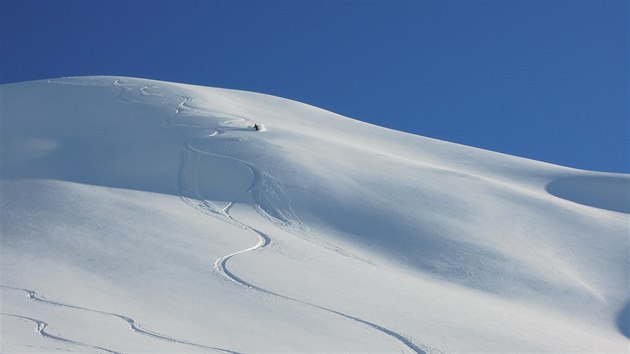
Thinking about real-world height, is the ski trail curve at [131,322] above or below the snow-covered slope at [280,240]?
below

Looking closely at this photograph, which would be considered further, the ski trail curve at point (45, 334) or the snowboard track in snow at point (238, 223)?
the snowboard track in snow at point (238, 223)

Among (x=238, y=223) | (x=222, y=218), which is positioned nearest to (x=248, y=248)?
(x=238, y=223)

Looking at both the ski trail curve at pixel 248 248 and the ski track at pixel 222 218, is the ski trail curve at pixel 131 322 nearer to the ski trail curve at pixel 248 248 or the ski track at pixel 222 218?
the ski track at pixel 222 218


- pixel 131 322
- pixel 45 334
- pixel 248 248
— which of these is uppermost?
pixel 248 248

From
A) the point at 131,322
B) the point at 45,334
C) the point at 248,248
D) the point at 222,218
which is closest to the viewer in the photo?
the point at 45,334

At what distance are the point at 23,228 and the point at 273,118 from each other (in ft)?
47.9

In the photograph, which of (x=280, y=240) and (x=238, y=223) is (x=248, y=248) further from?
(x=238, y=223)

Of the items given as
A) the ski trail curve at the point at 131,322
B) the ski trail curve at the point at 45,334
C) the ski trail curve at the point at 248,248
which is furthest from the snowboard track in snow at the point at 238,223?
the ski trail curve at the point at 45,334

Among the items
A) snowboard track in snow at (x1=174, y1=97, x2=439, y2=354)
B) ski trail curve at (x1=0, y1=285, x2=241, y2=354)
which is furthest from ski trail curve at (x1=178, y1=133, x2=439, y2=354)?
ski trail curve at (x1=0, y1=285, x2=241, y2=354)

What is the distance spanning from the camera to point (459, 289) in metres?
15.4

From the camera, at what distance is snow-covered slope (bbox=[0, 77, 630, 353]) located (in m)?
11.6

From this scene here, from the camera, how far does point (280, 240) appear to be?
1598cm

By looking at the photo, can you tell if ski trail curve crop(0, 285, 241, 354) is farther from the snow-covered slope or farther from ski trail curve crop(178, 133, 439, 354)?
ski trail curve crop(178, 133, 439, 354)

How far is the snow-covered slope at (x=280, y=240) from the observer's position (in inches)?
456
